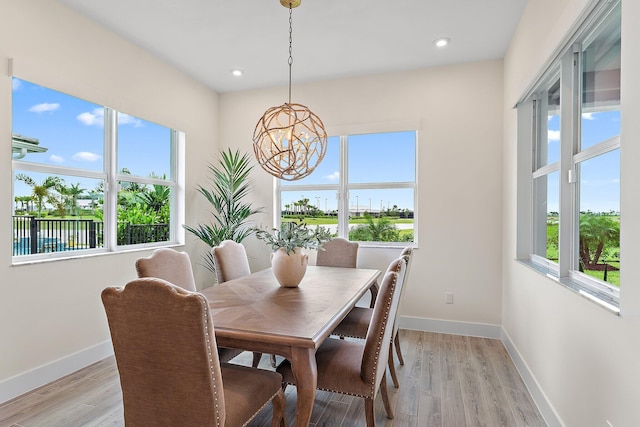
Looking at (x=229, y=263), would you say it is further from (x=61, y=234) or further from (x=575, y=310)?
(x=575, y=310)

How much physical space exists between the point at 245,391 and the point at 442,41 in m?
3.16

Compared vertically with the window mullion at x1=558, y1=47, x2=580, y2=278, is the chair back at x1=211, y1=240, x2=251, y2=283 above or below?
below

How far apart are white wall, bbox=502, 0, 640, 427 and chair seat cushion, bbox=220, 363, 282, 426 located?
4.56 feet

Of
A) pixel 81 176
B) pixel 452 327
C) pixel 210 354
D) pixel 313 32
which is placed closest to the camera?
pixel 210 354

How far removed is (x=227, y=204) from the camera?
4133 millimetres

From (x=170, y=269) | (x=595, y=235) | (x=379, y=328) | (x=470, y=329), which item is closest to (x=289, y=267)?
(x=170, y=269)

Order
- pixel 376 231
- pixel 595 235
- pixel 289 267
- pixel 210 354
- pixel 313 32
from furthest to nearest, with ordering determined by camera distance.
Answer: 1. pixel 376 231
2. pixel 313 32
3. pixel 289 267
4. pixel 595 235
5. pixel 210 354

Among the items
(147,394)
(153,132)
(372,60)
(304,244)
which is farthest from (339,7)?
(147,394)

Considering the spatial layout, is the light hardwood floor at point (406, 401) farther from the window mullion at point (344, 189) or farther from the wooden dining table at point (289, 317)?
the window mullion at point (344, 189)

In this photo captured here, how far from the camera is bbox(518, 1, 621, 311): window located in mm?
1628

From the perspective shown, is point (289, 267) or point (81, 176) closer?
point (289, 267)

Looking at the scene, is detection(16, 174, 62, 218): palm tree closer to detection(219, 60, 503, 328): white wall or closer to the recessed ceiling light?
detection(219, 60, 503, 328): white wall

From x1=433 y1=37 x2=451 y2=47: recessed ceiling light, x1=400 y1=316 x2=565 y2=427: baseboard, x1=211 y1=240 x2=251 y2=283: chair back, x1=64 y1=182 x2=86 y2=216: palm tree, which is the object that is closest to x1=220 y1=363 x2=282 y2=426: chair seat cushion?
x1=211 y1=240 x2=251 y2=283: chair back

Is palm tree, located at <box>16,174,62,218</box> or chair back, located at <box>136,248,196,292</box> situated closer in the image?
chair back, located at <box>136,248,196,292</box>
